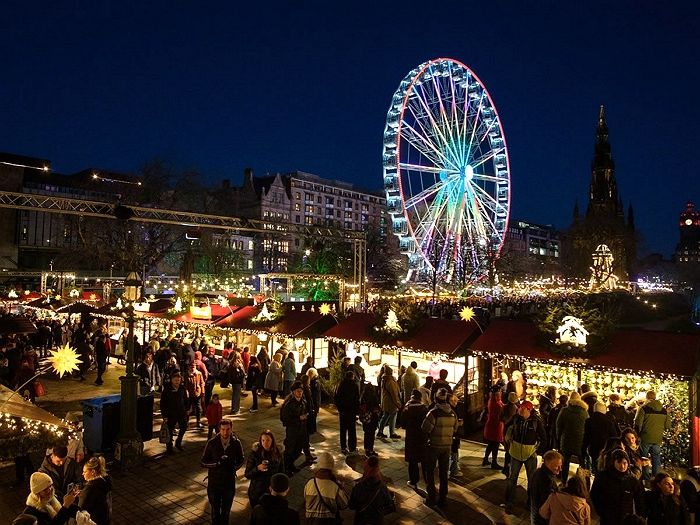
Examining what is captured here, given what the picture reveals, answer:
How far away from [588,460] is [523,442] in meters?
2.44

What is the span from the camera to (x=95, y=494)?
546 cm

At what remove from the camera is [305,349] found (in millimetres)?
17078

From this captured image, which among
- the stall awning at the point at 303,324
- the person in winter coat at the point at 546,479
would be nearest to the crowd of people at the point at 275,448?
the stall awning at the point at 303,324

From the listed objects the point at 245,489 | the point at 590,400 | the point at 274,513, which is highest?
the point at 590,400

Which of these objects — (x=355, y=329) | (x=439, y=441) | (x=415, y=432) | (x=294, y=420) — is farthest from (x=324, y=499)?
(x=355, y=329)

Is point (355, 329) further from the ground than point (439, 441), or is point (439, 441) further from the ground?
point (355, 329)

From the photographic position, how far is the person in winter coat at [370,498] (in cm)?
536

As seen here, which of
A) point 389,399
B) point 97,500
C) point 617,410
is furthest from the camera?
point 389,399

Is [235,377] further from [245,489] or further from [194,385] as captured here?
[245,489]

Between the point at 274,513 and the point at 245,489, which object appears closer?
the point at 274,513

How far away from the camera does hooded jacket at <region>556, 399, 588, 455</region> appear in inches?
324

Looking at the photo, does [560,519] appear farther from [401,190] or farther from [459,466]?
[401,190]

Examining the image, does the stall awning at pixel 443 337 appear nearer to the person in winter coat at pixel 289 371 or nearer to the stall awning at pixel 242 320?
the person in winter coat at pixel 289 371

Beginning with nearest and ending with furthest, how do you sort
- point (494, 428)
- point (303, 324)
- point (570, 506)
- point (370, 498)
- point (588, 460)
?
point (570, 506)
point (370, 498)
point (588, 460)
point (494, 428)
point (303, 324)
